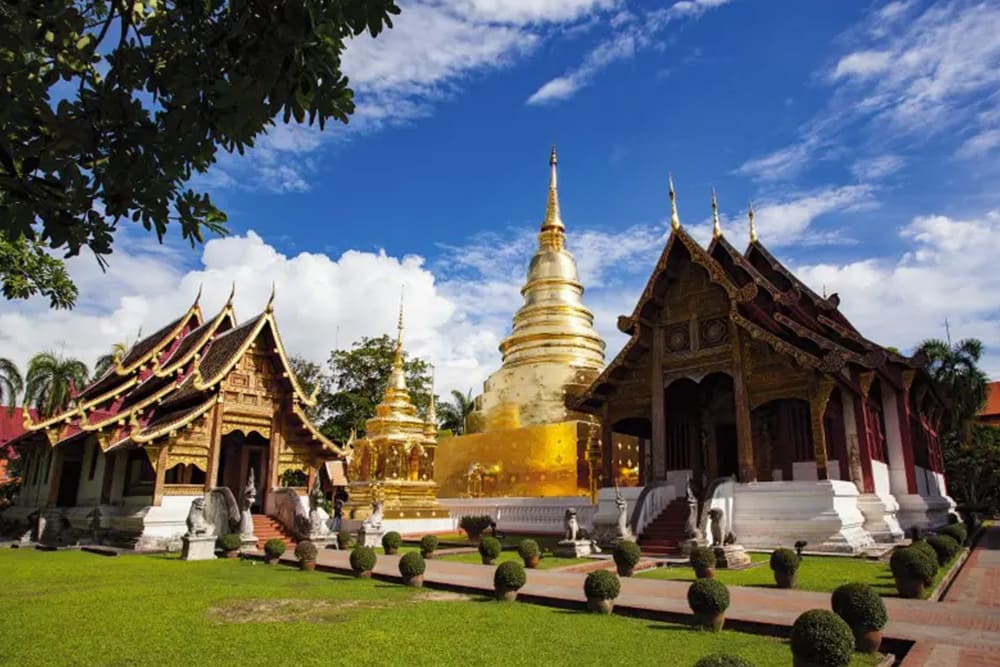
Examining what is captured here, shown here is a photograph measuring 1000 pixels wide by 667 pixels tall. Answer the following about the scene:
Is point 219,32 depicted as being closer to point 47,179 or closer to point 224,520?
point 47,179

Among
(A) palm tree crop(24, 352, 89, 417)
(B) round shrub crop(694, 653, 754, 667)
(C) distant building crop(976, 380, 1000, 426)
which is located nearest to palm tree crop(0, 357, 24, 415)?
(A) palm tree crop(24, 352, 89, 417)

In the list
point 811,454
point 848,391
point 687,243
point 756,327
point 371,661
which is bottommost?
point 371,661

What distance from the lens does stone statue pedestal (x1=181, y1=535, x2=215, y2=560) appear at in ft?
45.5

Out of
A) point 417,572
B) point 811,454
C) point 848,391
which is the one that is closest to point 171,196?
point 417,572

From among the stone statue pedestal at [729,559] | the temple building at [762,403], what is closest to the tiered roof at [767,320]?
the temple building at [762,403]

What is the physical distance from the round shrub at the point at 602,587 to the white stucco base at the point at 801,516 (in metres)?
7.50

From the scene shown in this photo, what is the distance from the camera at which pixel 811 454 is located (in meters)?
17.3

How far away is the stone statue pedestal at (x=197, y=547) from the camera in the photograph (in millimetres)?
13883

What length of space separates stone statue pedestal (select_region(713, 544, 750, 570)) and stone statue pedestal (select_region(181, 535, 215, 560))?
10.1 meters

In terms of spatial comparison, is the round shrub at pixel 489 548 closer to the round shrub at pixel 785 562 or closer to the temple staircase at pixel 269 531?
the round shrub at pixel 785 562

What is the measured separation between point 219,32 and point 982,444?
42.8 m

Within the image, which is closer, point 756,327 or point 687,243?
point 756,327

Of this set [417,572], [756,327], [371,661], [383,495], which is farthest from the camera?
[383,495]

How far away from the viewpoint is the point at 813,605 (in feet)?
25.3
